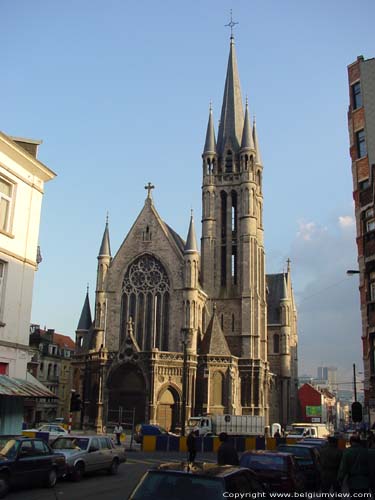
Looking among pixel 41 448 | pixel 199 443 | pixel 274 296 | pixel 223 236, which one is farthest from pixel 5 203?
pixel 274 296

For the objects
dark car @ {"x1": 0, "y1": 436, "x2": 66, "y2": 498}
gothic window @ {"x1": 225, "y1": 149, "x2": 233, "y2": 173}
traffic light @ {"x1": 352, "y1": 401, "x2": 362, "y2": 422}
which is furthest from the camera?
gothic window @ {"x1": 225, "y1": 149, "x2": 233, "y2": 173}

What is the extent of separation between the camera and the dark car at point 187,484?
7.59m

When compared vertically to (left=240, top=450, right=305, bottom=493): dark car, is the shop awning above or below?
above

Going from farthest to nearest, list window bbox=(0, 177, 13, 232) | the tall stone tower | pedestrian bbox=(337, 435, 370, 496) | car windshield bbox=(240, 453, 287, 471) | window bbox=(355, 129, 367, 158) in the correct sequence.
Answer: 1. the tall stone tower
2. window bbox=(355, 129, 367, 158)
3. window bbox=(0, 177, 13, 232)
4. car windshield bbox=(240, 453, 287, 471)
5. pedestrian bbox=(337, 435, 370, 496)

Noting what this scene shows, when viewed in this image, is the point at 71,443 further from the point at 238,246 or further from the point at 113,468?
the point at 238,246

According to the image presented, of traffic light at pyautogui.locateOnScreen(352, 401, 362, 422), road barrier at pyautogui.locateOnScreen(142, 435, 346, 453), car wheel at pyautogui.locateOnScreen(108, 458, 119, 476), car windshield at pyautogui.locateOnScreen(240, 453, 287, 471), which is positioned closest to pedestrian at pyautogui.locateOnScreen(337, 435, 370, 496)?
car windshield at pyautogui.locateOnScreen(240, 453, 287, 471)

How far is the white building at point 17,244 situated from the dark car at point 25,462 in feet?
Result: 10.5

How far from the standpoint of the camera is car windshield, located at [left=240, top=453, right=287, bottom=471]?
12.5 meters

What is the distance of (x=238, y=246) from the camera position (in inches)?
2325

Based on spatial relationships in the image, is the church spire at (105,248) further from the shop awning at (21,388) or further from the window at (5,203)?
the shop awning at (21,388)

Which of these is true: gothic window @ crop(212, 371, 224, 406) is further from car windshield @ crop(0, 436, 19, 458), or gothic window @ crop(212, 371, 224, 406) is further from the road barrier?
car windshield @ crop(0, 436, 19, 458)

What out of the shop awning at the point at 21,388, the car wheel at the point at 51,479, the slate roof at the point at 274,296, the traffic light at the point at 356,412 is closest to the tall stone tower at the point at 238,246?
the slate roof at the point at 274,296

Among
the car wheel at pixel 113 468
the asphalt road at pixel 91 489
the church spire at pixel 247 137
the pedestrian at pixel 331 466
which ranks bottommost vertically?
the asphalt road at pixel 91 489

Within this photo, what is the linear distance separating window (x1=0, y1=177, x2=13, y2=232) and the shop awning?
4.93 meters
